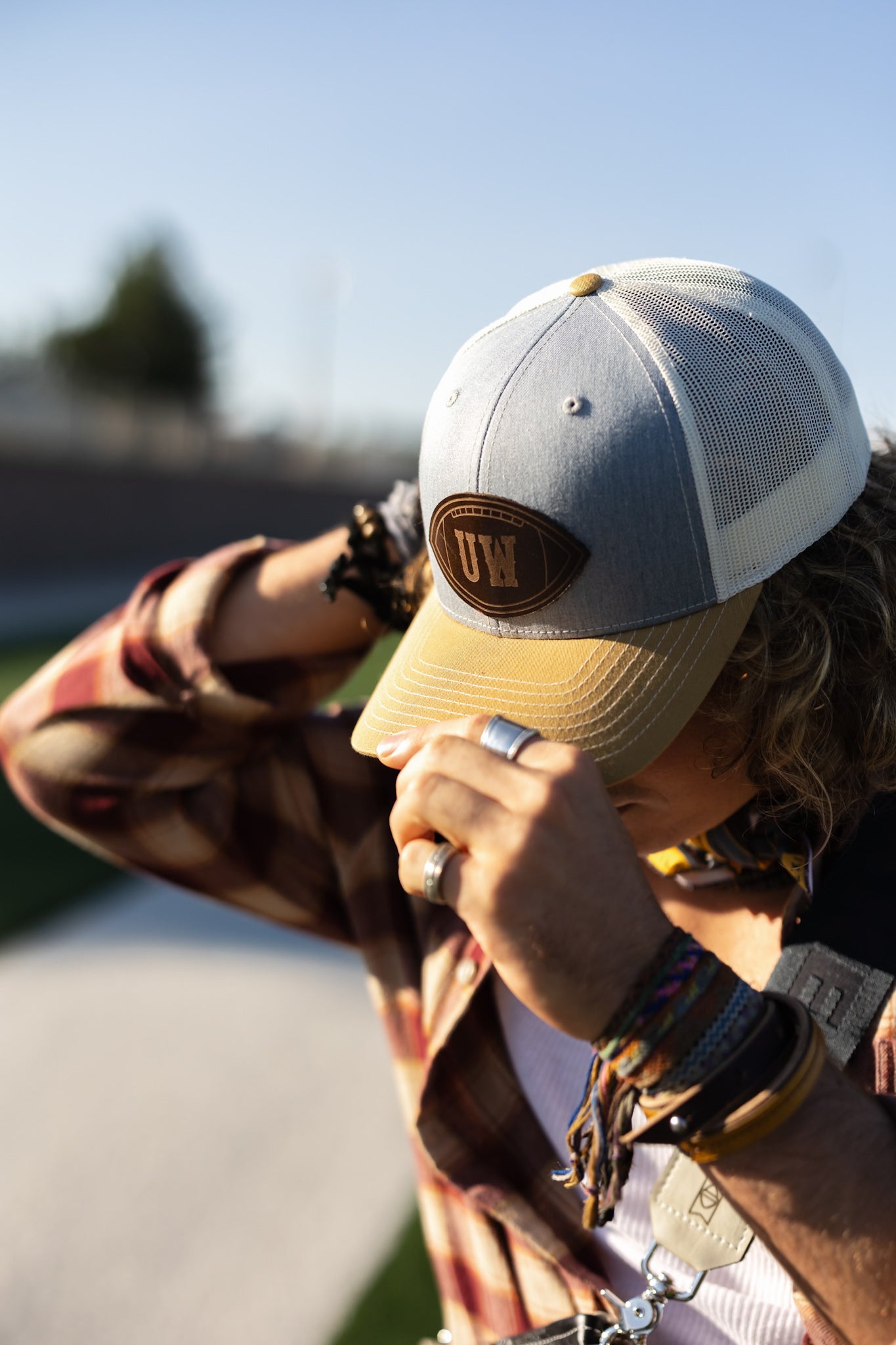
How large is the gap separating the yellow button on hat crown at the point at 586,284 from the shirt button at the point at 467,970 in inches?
37.8

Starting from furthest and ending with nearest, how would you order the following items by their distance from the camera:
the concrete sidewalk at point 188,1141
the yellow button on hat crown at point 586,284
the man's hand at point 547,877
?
the concrete sidewalk at point 188,1141 < the yellow button on hat crown at point 586,284 < the man's hand at point 547,877

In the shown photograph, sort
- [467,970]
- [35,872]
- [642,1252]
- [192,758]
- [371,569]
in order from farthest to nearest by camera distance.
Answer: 1. [35,872]
2. [192,758]
3. [371,569]
4. [467,970]
5. [642,1252]

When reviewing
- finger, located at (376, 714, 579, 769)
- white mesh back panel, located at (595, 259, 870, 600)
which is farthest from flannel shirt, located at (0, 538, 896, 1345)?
white mesh back panel, located at (595, 259, 870, 600)

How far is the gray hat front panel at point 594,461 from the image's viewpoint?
3.81 feet

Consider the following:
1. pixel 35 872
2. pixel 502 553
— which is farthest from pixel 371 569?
pixel 35 872

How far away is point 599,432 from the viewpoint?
1171 millimetres

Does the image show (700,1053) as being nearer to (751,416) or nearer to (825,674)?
(825,674)

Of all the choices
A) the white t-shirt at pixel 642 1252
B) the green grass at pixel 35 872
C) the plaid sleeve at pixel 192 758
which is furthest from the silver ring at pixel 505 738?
the green grass at pixel 35 872

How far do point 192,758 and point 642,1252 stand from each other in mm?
1072

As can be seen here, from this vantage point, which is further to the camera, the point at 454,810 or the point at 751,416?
the point at 751,416

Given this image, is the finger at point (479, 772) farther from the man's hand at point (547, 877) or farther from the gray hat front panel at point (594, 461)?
the gray hat front panel at point (594, 461)

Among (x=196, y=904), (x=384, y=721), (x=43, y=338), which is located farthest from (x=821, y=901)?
(x=43, y=338)

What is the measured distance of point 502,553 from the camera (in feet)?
4.10

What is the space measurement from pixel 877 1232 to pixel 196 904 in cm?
453
